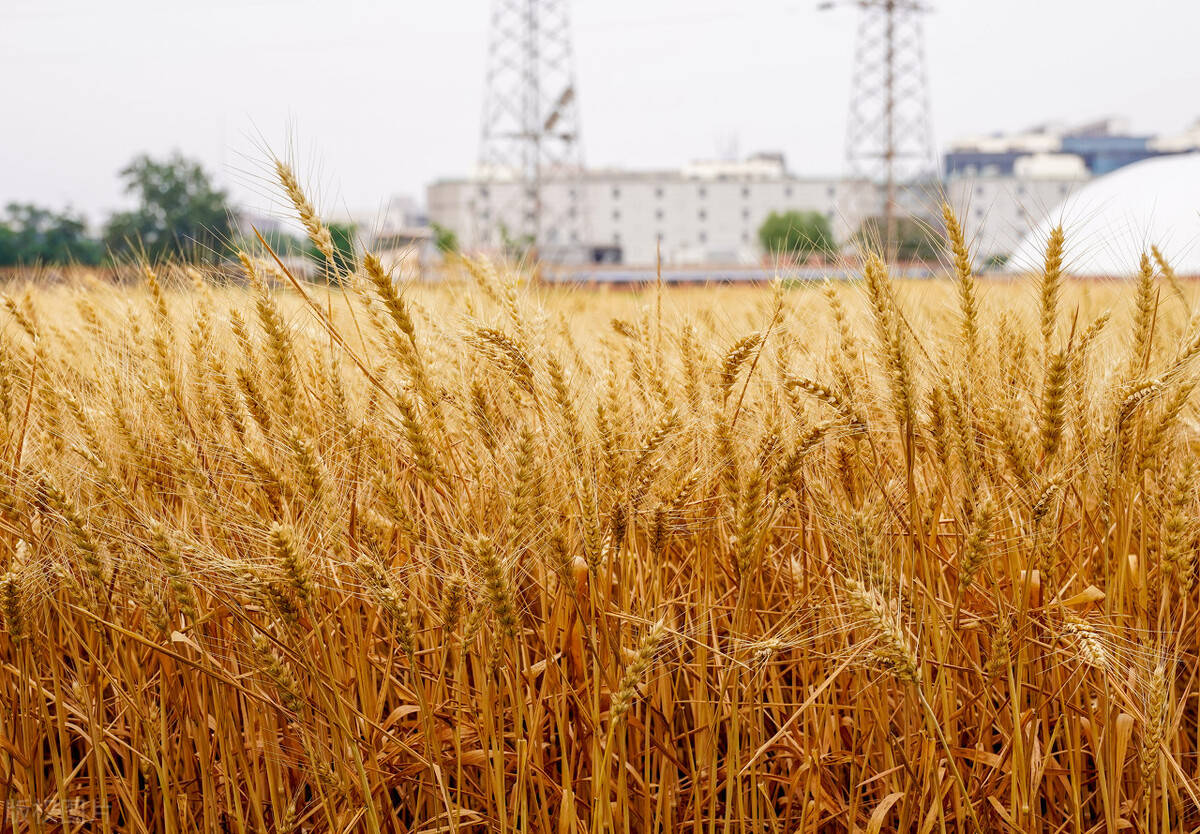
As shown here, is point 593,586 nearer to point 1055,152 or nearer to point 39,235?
point 39,235

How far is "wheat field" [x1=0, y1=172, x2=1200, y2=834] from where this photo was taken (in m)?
1.19

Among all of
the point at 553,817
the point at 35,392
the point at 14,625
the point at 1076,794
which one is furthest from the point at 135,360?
the point at 1076,794

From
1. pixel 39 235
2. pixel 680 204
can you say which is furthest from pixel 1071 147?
pixel 39 235

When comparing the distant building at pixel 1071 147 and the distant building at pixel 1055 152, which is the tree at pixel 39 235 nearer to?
the distant building at pixel 1055 152

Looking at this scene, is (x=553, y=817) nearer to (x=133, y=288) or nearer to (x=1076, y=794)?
(x=1076, y=794)

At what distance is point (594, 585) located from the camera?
1126 millimetres

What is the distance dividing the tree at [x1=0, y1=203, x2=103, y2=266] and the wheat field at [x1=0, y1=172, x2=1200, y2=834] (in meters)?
46.9

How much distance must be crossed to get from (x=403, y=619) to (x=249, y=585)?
0.62 feet

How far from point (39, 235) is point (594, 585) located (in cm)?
5405

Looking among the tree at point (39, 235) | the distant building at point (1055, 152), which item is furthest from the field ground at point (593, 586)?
the distant building at point (1055, 152)

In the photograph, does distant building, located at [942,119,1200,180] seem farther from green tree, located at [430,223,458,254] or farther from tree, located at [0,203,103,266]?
green tree, located at [430,223,458,254]

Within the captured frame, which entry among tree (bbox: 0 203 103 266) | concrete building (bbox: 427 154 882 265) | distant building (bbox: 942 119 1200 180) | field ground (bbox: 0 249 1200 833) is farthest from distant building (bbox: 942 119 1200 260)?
field ground (bbox: 0 249 1200 833)

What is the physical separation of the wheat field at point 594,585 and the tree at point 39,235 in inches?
1847

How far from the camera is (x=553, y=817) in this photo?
141cm
